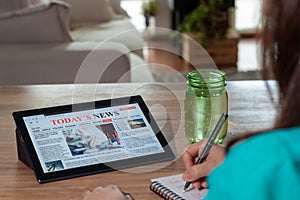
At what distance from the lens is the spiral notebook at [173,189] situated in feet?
3.82

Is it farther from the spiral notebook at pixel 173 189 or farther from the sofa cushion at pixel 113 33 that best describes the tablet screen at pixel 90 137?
the sofa cushion at pixel 113 33

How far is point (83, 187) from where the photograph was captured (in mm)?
1243

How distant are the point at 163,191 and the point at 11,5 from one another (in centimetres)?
202

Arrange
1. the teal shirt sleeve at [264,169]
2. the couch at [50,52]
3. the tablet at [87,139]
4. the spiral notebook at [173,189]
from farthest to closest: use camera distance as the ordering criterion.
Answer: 1. the couch at [50,52]
2. the tablet at [87,139]
3. the spiral notebook at [173,189]
4. the teal shirt sleeve at [264,169]

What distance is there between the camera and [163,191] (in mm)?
1195

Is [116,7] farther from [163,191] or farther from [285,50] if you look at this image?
[285,50]

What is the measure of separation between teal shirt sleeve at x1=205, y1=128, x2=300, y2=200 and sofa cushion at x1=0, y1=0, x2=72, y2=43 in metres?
2.40

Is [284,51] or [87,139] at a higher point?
[284,51]

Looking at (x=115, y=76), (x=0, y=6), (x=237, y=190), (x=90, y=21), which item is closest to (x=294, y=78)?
(x=237, y=190)

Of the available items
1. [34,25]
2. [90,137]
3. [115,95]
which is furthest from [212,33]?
[90,137]

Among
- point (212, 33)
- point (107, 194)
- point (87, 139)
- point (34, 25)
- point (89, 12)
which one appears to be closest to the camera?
point (107, 194)

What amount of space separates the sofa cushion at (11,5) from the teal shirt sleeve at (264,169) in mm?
2469

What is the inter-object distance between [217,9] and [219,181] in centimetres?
422

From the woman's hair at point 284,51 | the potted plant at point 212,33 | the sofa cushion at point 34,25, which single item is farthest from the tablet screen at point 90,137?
the potted plant at point 212,33
